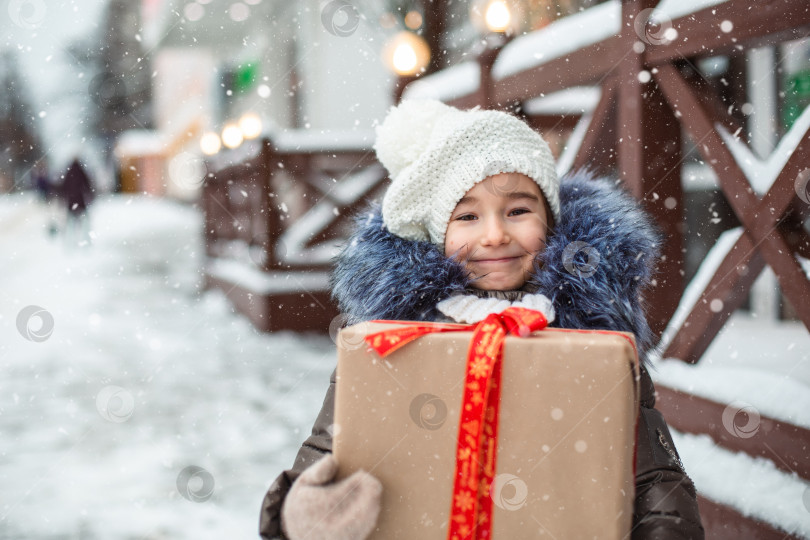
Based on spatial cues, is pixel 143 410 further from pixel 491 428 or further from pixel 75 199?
pixel 75 199

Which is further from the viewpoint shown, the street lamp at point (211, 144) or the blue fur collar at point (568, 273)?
the street lamp at point (211, 144)

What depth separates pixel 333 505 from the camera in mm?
1045

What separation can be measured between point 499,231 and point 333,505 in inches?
26.9

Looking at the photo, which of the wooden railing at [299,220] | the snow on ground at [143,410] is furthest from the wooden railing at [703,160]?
the wooden railing at [299,220]

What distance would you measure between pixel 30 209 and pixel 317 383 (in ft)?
54.9

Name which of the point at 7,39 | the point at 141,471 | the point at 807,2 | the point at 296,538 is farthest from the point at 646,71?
the point at 7,39

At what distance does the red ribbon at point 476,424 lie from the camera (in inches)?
40.0

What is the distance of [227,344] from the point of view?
5602 millimetres

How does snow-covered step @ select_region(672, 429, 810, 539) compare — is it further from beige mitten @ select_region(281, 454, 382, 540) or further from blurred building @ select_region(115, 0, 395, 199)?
blurred building @ select_region(115, 0, 395, 199)

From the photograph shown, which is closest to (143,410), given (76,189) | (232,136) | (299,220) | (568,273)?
(299,220)

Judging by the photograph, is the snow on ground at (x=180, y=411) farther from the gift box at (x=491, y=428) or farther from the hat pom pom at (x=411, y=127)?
the hat pom pom at (x=411, y=127)

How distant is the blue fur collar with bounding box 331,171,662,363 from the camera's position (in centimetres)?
141

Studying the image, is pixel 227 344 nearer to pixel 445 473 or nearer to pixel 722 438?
pixel 722 438

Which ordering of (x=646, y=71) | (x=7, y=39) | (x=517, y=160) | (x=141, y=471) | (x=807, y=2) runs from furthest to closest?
(x=7, y=39), (x=141, y=471), (x=646, y=71), (x=807, y=2), (x=517, y=160)
